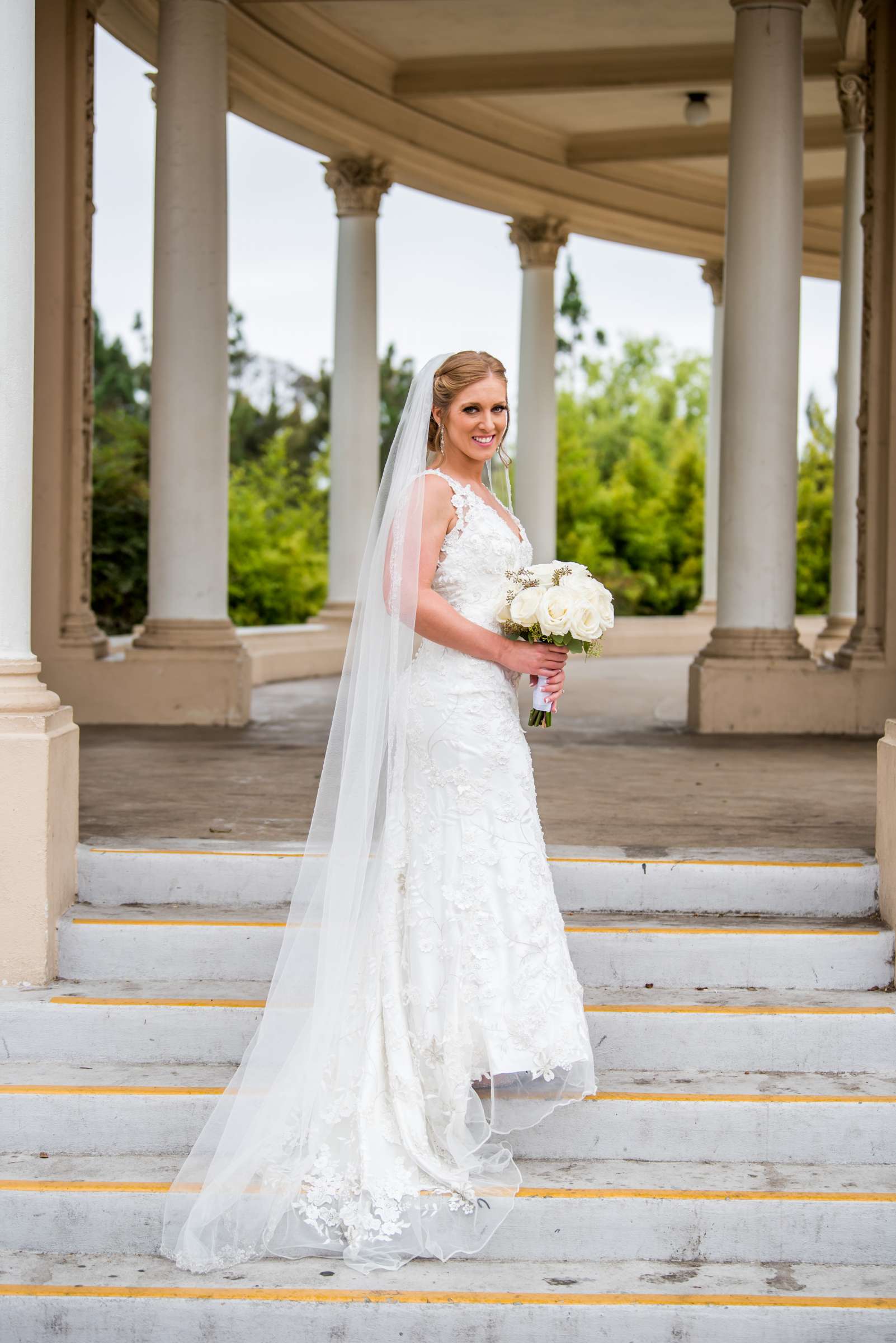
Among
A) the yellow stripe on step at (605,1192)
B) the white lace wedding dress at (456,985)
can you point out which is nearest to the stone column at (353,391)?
the white lace wedding dress at (456,985)

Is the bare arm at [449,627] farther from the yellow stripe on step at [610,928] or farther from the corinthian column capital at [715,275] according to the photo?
the corinthian column capital at [715,275]

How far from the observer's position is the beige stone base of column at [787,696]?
19.5 m

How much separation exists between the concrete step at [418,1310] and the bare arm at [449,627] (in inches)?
125

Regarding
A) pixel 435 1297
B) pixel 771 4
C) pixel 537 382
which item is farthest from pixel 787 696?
pixel 537 382

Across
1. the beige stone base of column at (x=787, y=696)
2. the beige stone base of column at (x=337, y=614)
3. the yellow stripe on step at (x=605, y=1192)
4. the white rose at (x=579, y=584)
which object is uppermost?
the white rose at (x=579, y=584)

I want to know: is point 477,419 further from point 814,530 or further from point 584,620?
point 814,530

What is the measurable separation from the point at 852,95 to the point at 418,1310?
2328 centimetres

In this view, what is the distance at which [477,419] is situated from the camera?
827 cm

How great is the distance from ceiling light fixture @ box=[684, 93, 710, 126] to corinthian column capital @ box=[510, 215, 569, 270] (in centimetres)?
574

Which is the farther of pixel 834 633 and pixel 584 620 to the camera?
pixel 834 633

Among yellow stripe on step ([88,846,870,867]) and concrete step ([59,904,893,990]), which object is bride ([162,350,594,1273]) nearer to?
concrete step ([59,904,893,990])

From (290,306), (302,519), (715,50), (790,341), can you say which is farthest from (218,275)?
(290,306)

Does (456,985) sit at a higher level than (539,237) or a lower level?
lower

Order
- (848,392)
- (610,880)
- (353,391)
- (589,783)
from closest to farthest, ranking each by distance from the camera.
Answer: (610,880)
(589,783)
(848,392)
(353,391)
